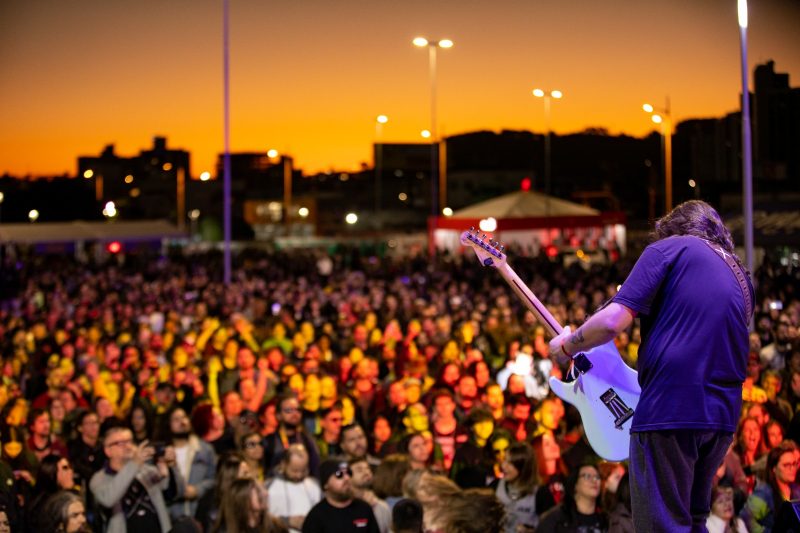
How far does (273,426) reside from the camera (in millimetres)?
9617

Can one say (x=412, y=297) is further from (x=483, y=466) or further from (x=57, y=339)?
(x=483, y=466)

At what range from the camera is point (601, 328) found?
3.74 metres

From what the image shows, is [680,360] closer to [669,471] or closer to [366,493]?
[669,471]

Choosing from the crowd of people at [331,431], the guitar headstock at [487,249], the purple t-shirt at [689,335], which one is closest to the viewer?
the purple t-shirt at [689,335]

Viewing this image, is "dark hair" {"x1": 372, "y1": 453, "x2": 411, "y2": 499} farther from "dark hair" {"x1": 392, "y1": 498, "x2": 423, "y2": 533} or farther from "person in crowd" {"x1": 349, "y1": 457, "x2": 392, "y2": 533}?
"dark hair" {"x1": 392, "y1": 498, "x2": 423, "y2": 533}

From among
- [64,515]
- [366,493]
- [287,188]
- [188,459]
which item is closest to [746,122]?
[188,459]

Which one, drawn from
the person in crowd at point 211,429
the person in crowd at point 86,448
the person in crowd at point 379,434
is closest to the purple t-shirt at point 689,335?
the person in crowd at point 86,448

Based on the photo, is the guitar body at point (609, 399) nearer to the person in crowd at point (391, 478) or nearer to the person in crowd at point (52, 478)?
the person in crowd at point (391, 478)

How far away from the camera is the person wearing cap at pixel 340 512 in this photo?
269 inches

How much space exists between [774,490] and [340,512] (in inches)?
107

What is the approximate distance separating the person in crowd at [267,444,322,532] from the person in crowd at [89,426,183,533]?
2.43ft

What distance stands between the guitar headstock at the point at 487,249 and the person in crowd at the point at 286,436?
442 cm

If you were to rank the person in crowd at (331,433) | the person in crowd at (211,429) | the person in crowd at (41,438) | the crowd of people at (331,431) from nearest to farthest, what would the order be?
the crowd of people at (331,431), the person in crowd at (41,438), the person in crowd at (211,429), the person in crowd at (331,433)

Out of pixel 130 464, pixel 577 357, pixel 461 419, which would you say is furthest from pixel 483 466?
pixel 577 357
